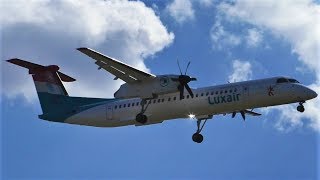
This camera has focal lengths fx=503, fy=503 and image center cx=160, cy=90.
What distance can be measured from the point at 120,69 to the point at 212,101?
6369 mm

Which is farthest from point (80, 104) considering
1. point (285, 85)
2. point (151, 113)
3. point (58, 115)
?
point (285, 85)

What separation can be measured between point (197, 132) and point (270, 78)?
7291 millimetres

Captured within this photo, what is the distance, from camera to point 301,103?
101 ft

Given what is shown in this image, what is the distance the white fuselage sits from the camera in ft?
102

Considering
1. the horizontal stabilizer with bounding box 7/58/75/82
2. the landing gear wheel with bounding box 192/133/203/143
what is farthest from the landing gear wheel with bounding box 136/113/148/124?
the horizontal stabilizer with bounding box 7/58/75/82

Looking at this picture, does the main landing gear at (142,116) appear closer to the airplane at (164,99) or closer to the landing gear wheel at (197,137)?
the airplane at (164,99)

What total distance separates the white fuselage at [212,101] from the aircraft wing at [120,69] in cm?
186

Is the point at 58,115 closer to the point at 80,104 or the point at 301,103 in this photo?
the point at 80,104

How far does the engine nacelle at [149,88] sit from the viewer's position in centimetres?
3291

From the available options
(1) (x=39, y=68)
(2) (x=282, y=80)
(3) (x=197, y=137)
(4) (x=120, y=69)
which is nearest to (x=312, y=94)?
(2) (x=282, y=80)

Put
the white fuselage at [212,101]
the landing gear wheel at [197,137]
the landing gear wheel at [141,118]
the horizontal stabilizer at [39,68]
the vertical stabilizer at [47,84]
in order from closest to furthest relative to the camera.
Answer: the white fuselage at [212,101] → the landing gear wheel at [141,118] → the landing gear wheel at [197,137] → the horizontal stabilizer at [39,68] → the vertical stabilizer at [47,84]

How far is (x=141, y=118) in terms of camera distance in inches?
1313

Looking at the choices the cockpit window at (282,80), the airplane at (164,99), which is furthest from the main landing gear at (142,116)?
the cockpit window at (282,80)

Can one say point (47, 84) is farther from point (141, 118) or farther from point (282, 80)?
point (282, 80)
